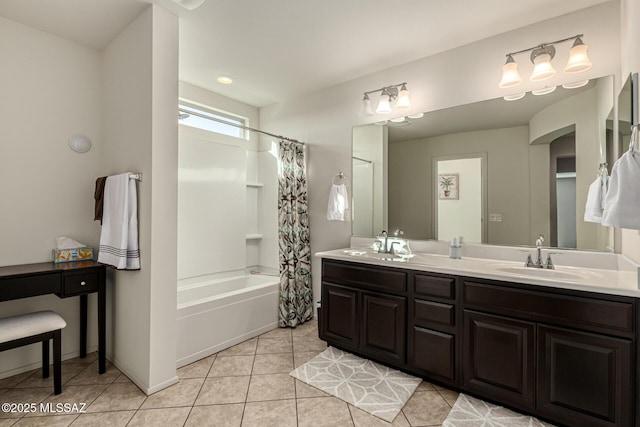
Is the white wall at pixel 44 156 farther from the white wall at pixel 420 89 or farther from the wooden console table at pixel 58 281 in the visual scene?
the white wall at pixel 420 89

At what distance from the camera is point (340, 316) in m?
2.65

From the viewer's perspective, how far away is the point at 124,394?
6.77 ft

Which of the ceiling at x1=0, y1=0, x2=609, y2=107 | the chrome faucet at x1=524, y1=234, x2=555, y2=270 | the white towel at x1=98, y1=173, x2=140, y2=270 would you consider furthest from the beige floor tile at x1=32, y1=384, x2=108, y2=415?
the chrome faucet at x1=524, y1=234, x2=555, y2=270

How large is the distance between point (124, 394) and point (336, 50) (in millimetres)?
3084

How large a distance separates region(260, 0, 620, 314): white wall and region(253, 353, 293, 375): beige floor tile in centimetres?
99

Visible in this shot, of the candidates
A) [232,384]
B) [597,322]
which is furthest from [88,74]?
[597,322]

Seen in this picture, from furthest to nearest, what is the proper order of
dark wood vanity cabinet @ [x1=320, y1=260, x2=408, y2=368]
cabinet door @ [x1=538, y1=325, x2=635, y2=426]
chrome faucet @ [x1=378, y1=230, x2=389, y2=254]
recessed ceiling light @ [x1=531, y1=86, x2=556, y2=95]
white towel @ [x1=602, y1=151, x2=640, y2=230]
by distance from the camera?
chrome faucet @ [x1=378, y1=230, x2=389, y2=254]
dark wood vanity cabinet @ [x1=320, y1=260, x2=408, y2=368]
recessed ceiling light @ [x1=531, y1=86, x2=556, y2=95]
cabinet door @ [x1=538, y1=325, x2=635, y2=426]
white towel @ [x1=602, y1=151, x2=640, y2=230]

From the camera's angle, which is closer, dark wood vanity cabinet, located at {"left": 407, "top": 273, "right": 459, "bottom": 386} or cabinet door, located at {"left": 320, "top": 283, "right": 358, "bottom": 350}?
dark wood vanity cabinet, located at {"left": 407, "top": 273, "right": 459, "bottom": 386}

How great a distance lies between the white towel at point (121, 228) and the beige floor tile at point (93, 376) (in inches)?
33.5

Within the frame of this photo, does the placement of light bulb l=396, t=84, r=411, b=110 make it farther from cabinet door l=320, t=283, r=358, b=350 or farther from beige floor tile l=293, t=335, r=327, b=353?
beige floor tile l=293, t=335, r=327, b=353

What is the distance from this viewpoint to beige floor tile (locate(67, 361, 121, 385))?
221cm

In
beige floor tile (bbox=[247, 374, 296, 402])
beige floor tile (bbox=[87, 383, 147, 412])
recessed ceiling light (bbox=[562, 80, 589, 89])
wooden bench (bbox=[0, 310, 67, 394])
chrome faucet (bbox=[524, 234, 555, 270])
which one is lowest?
beige floor tile (bbox=[247, 374, 296, 402])

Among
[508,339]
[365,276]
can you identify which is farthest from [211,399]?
[508,339]

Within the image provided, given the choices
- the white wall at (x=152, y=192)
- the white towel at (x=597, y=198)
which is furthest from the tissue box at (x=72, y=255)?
the white towel at (x=597, y=198)
